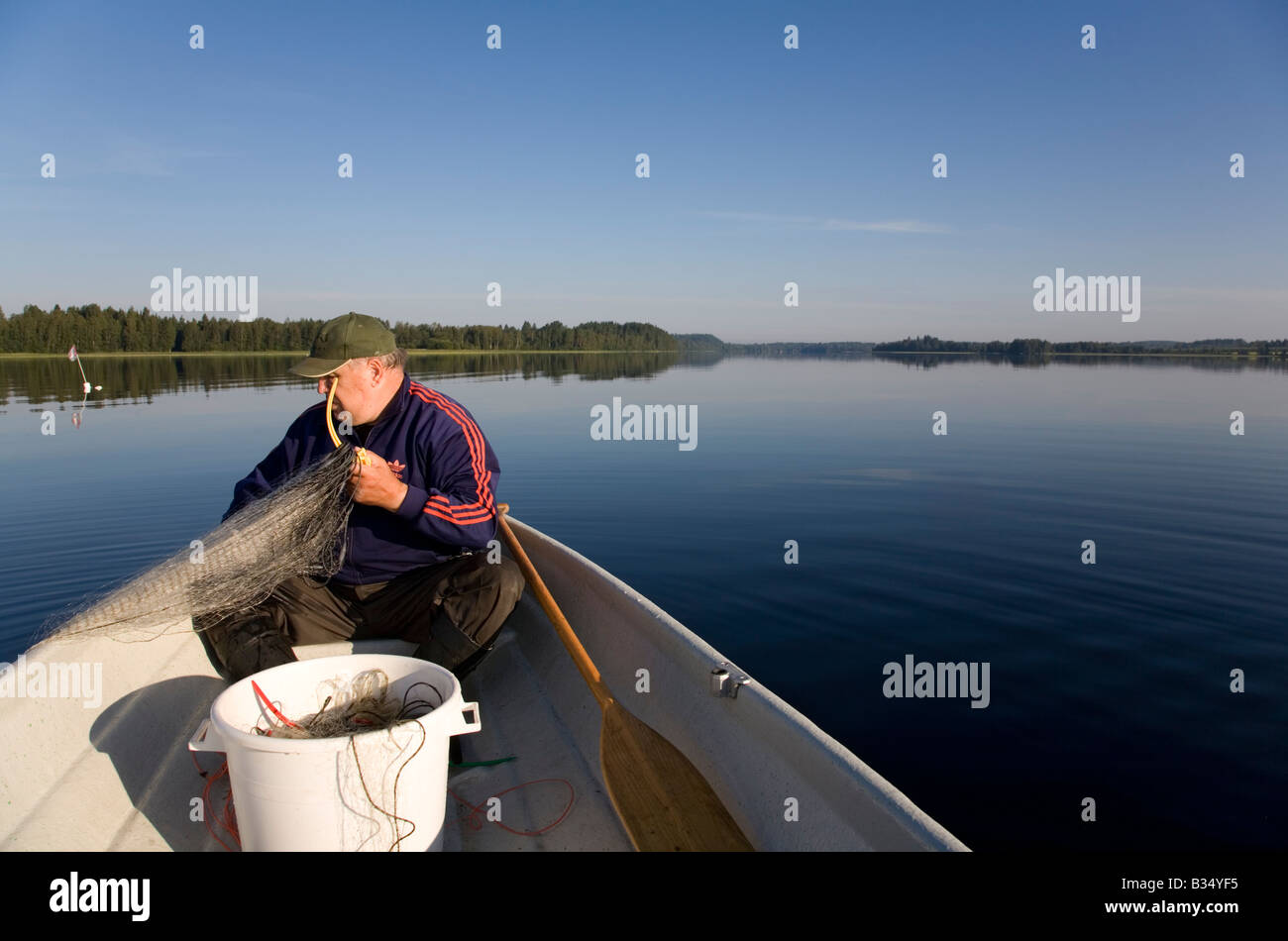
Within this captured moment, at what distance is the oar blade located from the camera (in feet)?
8.79

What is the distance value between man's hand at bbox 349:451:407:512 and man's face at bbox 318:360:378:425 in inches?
18.5

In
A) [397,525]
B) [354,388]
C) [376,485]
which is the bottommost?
[397,525]

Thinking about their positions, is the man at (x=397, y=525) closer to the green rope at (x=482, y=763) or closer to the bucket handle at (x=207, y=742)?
the green rope at (x=482, y=763)

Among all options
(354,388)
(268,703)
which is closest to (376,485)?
(354,388)

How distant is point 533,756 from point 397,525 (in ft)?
4.02

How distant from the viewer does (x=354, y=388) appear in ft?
12.0

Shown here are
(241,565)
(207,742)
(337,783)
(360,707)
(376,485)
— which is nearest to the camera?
(337,783)

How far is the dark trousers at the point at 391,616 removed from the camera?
3.35 meters

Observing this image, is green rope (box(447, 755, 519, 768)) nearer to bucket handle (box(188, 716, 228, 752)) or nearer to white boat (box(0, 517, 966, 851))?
white boat (box(0, 517, 966, 851))

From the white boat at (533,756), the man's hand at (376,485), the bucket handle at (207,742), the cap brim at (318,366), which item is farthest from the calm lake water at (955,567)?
the cap brim at (318,366)

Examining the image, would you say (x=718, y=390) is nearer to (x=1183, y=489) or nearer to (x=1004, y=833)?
(x=1183, y=489)

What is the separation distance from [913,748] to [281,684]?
3.34 meters

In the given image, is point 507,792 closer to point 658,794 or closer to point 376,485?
point 658,794
